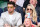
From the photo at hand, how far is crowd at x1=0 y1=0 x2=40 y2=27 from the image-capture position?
99.3 inches

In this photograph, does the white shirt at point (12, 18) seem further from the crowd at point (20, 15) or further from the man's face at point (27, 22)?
the man's face at point (27, 22)

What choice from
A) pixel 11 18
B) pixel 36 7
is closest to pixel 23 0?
pixel 36 7

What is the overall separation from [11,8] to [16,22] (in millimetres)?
258

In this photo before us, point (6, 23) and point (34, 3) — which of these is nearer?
point (6, 23)

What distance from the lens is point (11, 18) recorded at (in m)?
2.58

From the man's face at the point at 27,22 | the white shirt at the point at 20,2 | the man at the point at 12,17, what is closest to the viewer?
the man's face at the point at 27,22

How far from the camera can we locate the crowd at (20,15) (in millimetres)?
2521

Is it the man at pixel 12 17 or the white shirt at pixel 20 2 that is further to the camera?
the white shirt at pixel 20 2

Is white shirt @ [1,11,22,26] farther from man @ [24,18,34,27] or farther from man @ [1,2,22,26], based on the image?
man @ [24,18,34,27]

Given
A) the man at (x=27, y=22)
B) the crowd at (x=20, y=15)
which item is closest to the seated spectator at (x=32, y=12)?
the crowd at (x=20, y=15)

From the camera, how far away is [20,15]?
8.59 feet

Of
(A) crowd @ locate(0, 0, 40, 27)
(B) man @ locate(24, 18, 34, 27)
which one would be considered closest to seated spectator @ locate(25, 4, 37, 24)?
(A) crowd @ locate(0, 0, 40, 27)

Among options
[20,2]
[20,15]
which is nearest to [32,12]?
[20,15]

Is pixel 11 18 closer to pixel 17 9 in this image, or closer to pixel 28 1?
pixel 17 9
